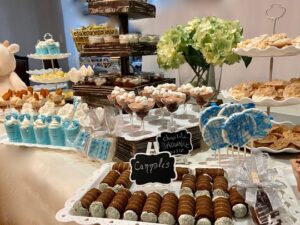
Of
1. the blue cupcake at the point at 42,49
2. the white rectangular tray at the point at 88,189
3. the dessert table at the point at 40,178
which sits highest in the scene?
the blue cupcake at the point at 42,49

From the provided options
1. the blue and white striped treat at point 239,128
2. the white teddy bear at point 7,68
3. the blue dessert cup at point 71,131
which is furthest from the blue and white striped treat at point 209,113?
the white teddy bear at point 7,68

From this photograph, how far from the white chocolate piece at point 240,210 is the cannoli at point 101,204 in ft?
1.12

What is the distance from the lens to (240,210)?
2.60ft

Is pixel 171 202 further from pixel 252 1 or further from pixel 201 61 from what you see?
pixel 252 1

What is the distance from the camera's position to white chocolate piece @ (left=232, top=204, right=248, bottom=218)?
792mm

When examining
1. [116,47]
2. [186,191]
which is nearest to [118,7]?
[116,47]

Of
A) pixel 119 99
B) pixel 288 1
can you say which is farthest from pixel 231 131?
pixel 288 1

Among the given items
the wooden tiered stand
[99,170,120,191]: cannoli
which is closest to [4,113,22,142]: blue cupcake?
the wooden tiered stand

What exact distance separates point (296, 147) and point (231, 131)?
0.44 metres

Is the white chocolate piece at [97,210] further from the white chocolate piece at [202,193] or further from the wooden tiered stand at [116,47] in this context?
the wooden tiered stand at [116,47]

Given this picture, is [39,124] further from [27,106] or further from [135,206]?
[135,206]

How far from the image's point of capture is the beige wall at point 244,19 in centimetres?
203

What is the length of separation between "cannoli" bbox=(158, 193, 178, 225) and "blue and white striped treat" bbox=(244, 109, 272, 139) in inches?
12.1

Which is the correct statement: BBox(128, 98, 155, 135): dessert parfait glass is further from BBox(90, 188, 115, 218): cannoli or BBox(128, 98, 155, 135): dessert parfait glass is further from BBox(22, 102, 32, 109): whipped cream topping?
BBox(22, 102, 32, 109): whipped cream topping
